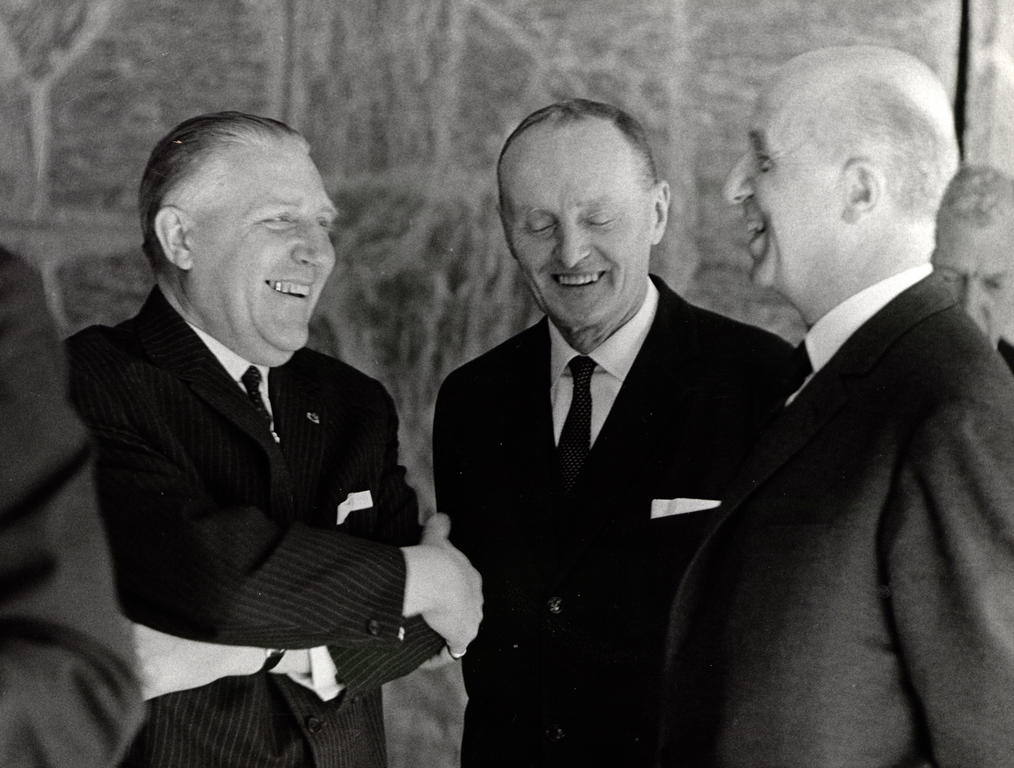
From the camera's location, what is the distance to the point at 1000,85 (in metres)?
2.68

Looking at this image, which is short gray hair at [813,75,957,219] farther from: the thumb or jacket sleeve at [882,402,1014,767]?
the thumb

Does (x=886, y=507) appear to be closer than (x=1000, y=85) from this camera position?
Yes

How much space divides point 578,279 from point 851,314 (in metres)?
0.82

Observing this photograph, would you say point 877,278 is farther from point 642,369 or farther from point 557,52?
point 557,52

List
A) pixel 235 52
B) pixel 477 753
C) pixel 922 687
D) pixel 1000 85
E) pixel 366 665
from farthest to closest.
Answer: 1. pixel 235 52
2. pixel 477 753
3. pixel 1000 85
4. pixel 366 665
5. pixel 922 687

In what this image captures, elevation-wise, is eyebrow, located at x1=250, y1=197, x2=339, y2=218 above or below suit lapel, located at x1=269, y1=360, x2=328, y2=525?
above

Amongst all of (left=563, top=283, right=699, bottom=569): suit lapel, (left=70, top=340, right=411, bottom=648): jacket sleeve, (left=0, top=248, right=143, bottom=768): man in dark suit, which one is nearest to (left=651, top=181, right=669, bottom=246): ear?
(left=563, top=283, right=699, bottom=569): suit lapel

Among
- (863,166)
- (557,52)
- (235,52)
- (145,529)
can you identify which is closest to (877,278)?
(863,166)

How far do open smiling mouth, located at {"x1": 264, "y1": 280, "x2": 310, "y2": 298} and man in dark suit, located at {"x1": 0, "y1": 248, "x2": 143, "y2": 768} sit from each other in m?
1.56

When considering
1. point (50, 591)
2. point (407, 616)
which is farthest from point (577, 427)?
point (50, 591)

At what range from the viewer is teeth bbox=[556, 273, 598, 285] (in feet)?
9.09

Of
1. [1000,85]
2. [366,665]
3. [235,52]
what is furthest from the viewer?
[235,52]

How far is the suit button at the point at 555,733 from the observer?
2.67 metres

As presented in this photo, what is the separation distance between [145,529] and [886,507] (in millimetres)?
1336
